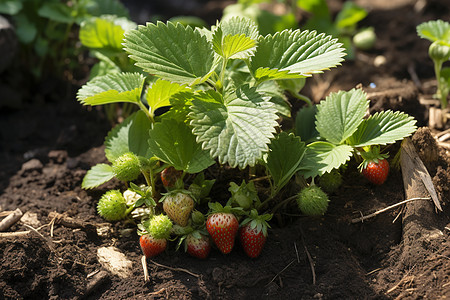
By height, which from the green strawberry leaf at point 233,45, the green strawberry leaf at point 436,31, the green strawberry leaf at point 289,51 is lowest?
the green strawberry leaf at point 436,31

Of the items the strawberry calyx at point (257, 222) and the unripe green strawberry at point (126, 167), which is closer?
the strawberry calyx at point (257, 222)

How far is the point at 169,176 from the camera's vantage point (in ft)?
6.08

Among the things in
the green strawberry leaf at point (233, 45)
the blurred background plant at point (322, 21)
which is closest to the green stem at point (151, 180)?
the green strawberry leaf at point (233, 45)

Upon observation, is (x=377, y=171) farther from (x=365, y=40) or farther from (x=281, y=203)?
(x=365, y=40)

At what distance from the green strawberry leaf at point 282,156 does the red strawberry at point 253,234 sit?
0.15m

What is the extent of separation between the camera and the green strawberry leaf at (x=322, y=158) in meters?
1.70

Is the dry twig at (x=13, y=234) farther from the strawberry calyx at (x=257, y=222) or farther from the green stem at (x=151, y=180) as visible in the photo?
the strawberry calyx at (x=257, y=222)

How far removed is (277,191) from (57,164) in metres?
1.13

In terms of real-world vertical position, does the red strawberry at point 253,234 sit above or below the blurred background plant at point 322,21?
below

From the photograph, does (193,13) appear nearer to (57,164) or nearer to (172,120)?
(57,164)

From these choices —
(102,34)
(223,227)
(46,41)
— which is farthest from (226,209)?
(46,41)

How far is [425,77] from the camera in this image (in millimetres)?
2887

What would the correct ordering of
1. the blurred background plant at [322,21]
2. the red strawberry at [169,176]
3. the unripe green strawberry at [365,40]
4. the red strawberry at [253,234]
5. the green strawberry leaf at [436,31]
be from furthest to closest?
the unripe green strawberry at [365,40]
the blurred background plant at [322,21]
the green strawberry leaf at [436,31]
the red strawberry at [169,176]
the red strawberry at [253,234]

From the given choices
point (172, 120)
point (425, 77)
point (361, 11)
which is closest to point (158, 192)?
point (172, 120)
